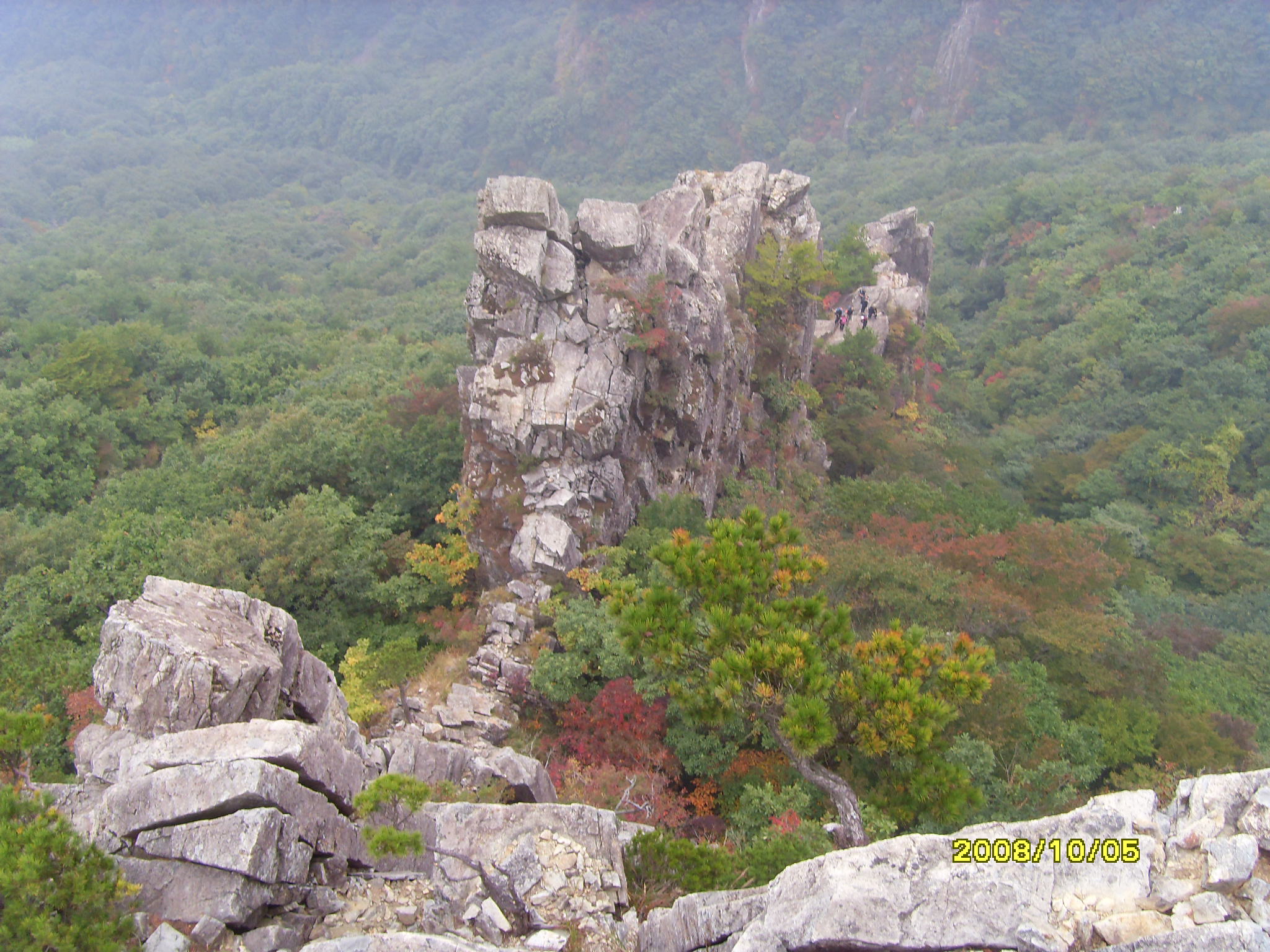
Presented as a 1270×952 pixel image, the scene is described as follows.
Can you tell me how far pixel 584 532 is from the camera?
57.4 ft

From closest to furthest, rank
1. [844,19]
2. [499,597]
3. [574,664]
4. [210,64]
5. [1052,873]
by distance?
[1052,873] → [574,664] → [499,597] → [844,19] → [210,64]

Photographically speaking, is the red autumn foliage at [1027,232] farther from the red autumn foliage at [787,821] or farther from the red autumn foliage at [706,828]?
the red autumn foliage at [787,821]

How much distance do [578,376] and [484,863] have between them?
1216cm

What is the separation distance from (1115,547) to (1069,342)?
19878 mm

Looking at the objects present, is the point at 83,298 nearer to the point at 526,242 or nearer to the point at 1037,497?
the point at 526,242

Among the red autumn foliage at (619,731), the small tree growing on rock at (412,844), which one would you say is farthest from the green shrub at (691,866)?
the red autumn foliage at (619,731)

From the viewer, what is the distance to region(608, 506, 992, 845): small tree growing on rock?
877 cm

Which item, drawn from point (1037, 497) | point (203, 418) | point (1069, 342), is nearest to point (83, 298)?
point (203, 418)

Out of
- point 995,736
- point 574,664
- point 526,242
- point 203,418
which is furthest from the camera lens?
point 203,418

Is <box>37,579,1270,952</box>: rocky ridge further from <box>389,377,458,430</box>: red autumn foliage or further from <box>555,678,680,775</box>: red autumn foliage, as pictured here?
<box>389,377,458,430</box>: red autumn foliage

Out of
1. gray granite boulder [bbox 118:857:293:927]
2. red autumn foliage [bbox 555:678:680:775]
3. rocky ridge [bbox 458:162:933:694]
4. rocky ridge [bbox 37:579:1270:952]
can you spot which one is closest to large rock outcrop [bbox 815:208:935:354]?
rocky ridge [bbox 458:162:933:694]

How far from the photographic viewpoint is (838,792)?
9789 millimetres

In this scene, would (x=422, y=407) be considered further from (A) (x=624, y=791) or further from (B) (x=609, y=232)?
(A) (x=624, y=791)

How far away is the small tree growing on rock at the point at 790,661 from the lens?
345 inches
